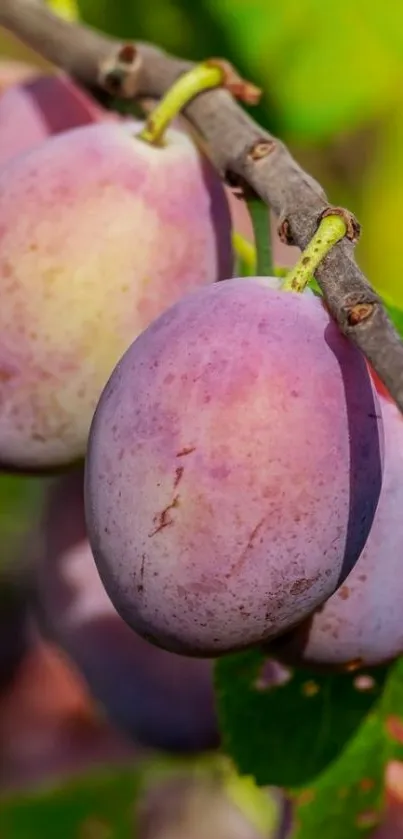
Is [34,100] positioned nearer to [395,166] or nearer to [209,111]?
[209,111]

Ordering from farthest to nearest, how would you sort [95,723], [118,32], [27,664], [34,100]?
[27,664]
[95,723]
[118,32]
[34,100]

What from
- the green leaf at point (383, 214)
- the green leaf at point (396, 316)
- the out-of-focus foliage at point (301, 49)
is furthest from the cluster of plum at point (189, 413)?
the green leaf at point (383, 214)

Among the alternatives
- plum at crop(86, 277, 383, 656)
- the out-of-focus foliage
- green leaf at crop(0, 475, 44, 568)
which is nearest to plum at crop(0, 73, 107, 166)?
the out-of-focus foliage

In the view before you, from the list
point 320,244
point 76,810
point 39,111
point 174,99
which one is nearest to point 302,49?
point 39,111

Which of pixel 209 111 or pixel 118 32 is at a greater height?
pixel 209 111

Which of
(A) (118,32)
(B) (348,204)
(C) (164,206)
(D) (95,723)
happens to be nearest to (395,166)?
(B) (348,204)

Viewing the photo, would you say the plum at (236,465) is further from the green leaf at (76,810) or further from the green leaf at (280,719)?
the green leaf at (76,810)
